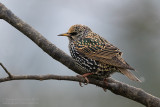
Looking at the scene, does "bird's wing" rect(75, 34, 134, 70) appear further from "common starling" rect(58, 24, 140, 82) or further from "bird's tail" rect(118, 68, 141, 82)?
"bird's tail" rect(118, 68, 141, 82)

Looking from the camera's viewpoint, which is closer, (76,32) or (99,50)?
(99,50)

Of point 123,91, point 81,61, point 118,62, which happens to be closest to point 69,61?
point 81,61

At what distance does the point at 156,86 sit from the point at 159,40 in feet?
4.86

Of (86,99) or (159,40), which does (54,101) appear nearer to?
(86,99)

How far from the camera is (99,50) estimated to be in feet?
17.8

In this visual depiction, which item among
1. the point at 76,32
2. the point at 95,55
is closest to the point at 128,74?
the point at 95,55

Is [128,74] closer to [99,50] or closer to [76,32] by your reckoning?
[99,50]

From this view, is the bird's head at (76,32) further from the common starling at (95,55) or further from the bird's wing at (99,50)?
the bird's wing at (99,50)

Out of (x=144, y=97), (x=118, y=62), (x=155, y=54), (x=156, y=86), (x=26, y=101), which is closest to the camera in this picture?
(x=144, y=97)

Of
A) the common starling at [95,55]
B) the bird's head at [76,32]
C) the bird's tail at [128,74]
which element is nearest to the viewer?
the bird's tail at [128,74]

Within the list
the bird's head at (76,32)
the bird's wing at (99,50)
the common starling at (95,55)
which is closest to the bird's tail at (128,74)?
the common starling at (95,55)

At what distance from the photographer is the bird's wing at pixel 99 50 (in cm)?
515

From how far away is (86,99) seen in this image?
7801 mm

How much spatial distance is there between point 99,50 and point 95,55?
130 mm
